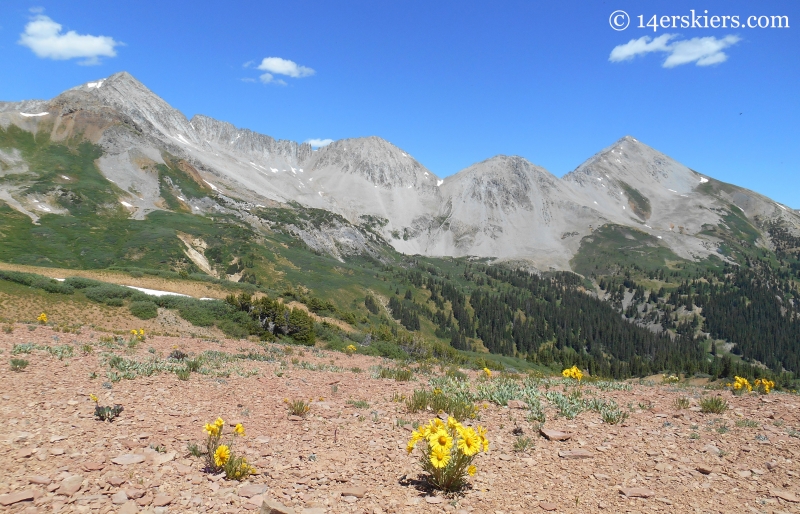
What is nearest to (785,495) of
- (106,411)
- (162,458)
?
(162,458)

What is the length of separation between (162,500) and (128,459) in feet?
5.15

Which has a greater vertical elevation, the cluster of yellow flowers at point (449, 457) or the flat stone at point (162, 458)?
the cluster of yellow flowers at point (449, 457)

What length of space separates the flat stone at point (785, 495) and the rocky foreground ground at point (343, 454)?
0.08ft

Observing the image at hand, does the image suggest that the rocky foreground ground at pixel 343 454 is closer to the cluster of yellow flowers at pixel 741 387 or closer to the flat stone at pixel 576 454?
the flat stone at pixel 576 454

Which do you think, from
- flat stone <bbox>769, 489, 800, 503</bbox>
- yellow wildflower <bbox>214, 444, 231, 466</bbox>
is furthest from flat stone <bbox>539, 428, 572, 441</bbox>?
yellow wildflower <bbox>214, 444, 231, 466</bbox>

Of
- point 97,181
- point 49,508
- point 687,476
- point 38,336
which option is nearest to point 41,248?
point 97,181

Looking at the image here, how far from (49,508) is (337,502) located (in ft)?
12.7

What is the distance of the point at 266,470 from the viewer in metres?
7.41

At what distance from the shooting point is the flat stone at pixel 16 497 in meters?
5.72

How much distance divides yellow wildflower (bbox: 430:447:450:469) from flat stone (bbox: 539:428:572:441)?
3.41 m

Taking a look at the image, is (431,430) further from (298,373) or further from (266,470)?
(298,373)

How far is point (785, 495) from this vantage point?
6.68 m

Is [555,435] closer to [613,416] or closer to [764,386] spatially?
[613,416]

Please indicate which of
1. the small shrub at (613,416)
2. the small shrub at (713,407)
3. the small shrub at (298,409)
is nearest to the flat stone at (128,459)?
the small shrub at (298,409)
